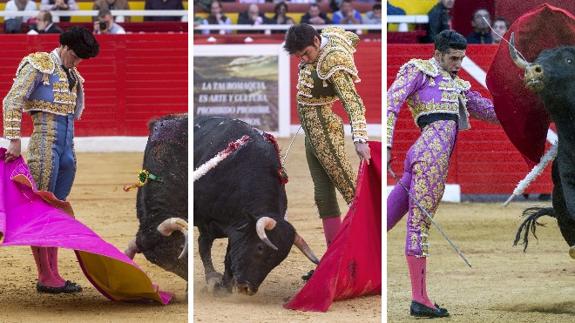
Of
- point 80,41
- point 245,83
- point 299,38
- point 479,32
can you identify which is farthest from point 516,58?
point 245,83

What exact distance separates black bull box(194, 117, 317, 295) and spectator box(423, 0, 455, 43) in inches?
65.8

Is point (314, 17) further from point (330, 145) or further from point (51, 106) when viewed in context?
point (51, 106)

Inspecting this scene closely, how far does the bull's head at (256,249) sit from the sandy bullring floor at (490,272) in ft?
1.79

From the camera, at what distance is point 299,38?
249 inches

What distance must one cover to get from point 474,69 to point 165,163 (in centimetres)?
323

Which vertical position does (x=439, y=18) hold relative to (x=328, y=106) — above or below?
above

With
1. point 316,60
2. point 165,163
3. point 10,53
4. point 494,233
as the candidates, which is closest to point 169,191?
point 165,163

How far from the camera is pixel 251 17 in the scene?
1348 centimetres

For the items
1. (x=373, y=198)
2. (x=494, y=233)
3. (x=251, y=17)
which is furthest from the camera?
(x=251, y=17)

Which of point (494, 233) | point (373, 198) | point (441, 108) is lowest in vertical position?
point (494, 233)

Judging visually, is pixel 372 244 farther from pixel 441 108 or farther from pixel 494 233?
pixel 494 233

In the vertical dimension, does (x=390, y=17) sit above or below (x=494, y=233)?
above

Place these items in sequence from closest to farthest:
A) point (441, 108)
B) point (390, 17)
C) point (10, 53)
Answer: point (441, 108), point (390, 17), point (10, 53)

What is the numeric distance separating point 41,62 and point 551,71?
84.0 inches
